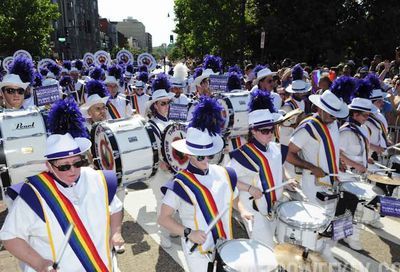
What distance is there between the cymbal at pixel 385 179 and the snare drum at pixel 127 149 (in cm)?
285

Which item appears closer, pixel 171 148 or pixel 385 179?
pixel 385 179

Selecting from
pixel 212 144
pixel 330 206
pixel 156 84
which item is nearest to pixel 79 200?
pixel 212 144

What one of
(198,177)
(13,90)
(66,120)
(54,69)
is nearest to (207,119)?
(198,177)

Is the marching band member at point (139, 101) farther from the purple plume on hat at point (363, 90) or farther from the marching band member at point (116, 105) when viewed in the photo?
the purple plume on hat at point (363, 90)

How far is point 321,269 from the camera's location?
111 inches

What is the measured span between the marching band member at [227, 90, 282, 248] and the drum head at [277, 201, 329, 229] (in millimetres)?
219

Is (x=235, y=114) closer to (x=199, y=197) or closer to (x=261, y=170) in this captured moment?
(x=261, y=170)

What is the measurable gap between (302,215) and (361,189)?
4.47ft

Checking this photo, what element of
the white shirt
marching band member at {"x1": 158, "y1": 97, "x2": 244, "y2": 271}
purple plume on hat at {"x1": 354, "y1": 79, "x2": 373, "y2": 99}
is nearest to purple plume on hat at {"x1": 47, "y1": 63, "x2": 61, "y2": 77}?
purple plume on hat at {"x1": 354, "y1": 79, "x2": 373, "y2": 99}

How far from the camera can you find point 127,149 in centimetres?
439

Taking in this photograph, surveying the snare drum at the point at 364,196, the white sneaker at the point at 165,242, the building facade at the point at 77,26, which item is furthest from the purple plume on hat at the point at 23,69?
the building facade at the point at 77,26

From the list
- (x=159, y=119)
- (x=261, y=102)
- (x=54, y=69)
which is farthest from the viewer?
(x=54, y=69)

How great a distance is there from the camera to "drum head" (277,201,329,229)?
3.23 m

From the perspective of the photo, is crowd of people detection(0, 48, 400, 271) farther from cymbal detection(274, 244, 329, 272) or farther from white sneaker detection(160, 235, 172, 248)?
cymbal detection(274, 244, 329, 272)
